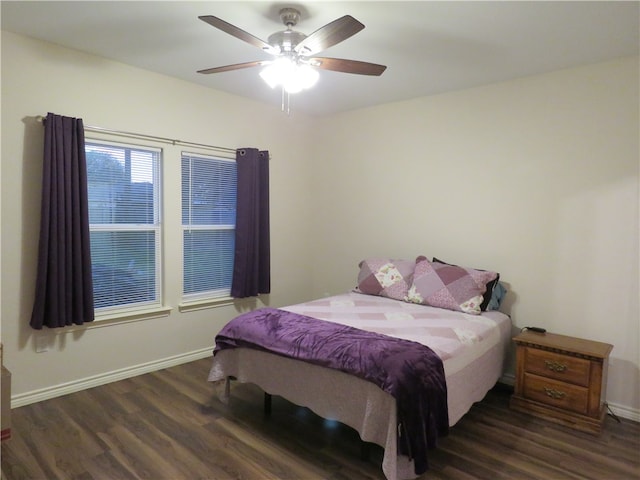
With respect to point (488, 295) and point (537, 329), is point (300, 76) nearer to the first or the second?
point (488, 295)

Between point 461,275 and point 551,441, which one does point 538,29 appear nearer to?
point 461,275

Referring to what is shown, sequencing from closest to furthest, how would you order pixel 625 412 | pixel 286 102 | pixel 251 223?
1. pixel 625 412
2. pixel 251 223
3. pixel 286 102

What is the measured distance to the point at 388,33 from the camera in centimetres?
252

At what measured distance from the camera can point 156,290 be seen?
352 centimetres

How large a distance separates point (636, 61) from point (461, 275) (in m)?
1.86

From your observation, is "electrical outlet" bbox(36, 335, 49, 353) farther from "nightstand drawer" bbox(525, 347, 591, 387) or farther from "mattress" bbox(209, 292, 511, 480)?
"nightstand drawer" bbox(525, 347, 591, 387)

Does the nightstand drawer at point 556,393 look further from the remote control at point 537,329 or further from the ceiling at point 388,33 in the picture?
the ceiling at point 388,33

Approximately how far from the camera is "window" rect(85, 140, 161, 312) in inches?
123

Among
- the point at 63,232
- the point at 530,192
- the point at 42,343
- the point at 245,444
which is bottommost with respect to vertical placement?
the point at 245,444

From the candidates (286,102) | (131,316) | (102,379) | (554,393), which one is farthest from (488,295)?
(102,379)

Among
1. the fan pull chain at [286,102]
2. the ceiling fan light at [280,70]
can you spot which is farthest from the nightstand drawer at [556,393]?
the fan pull chain at [286,102]

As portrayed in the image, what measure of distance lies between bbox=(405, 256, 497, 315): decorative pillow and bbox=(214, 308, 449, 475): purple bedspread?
103cm

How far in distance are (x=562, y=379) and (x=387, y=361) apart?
147cm

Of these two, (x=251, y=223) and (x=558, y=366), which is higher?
(x=251, y=223)
